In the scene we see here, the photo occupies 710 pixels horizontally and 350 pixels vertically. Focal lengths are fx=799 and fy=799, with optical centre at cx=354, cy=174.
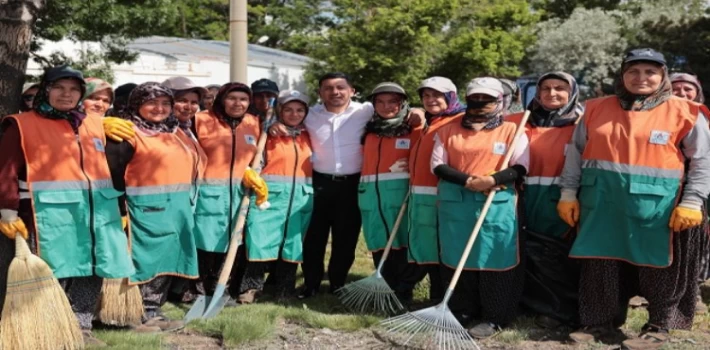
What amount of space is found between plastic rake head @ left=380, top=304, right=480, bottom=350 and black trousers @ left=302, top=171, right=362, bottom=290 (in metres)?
1.32

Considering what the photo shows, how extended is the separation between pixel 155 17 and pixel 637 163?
29.8 ft

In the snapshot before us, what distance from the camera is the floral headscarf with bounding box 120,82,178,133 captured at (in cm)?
515

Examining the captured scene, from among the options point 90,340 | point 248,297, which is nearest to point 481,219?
point 248,297

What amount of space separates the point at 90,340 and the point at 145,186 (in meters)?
1.03

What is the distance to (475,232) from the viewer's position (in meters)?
5.05

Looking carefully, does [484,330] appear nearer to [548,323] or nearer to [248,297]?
[548,323]

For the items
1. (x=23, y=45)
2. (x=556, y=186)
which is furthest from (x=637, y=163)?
(x=23, y=45)

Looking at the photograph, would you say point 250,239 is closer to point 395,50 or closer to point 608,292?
point 608,292

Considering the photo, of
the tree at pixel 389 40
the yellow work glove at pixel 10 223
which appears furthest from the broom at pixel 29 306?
the tree at pixel 389 40

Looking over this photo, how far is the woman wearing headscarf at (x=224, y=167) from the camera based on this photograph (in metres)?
5.82

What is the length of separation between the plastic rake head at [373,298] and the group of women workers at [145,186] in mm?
550

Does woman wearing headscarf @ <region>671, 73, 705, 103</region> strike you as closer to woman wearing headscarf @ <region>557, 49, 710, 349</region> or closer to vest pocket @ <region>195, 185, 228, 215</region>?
woman wearing headscarf @ <region>557, 49, 710, 349</region>

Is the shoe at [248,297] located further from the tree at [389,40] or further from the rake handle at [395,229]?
the tree at [389,40]

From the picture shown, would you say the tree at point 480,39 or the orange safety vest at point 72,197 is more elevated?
the tree at point 480,39
